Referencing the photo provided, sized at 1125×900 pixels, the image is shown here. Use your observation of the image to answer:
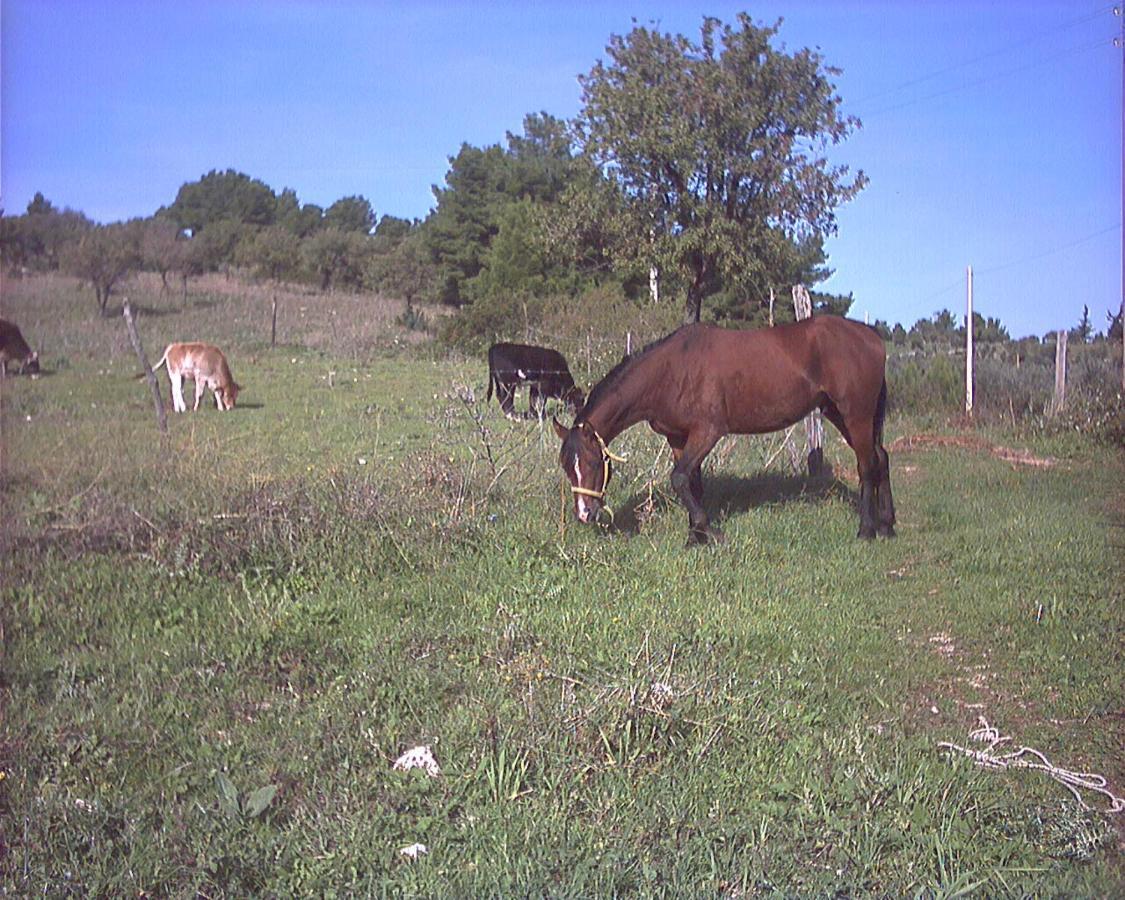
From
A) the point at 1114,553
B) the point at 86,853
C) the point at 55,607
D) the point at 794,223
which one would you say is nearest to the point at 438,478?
the point at 55,607

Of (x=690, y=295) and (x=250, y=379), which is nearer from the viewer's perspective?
(x=250, y=379)

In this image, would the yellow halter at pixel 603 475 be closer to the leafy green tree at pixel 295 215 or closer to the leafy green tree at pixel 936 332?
the leafy green tree at pixel 295 215

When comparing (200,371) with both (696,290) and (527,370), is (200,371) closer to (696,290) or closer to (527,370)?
(527,370)

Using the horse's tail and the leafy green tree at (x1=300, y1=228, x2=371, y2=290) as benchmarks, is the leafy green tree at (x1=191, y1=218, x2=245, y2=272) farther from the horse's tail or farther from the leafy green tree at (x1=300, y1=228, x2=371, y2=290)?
the horse's tail

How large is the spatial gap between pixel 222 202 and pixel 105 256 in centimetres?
128

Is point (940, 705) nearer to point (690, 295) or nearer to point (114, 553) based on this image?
point (114, 553)

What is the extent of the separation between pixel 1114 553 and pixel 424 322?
31.7 feet

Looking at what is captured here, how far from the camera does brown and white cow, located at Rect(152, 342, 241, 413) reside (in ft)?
26.2

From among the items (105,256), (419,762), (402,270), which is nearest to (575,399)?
(402,270)

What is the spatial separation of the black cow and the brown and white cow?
3.68 metres

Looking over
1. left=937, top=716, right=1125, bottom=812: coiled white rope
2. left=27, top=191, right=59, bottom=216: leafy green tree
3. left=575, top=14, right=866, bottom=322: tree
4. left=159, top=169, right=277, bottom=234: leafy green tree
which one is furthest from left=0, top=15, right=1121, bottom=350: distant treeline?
left=937, top=716, right=1125, bottom=812: coiled white rope

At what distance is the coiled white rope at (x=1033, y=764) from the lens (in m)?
3.55

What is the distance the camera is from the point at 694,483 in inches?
285

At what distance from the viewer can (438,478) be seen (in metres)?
6.85
